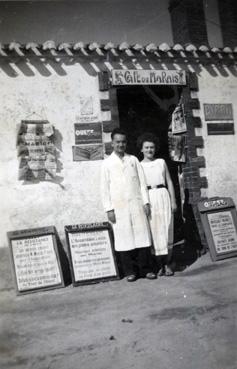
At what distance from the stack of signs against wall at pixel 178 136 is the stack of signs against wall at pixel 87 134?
60.5 inches

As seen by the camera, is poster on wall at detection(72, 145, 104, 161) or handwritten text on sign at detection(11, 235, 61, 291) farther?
poster on wall at detection(72, 145, 104, 161)

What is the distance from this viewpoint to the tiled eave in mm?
6570

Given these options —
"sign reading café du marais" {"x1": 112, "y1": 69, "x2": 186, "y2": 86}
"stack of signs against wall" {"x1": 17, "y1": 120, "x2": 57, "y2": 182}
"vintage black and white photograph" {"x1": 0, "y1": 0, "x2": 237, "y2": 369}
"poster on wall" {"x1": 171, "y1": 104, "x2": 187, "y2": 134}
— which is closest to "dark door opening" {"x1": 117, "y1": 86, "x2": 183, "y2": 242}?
"vintage black and white photograph" {"x1": 0, "y1": 0, "x2": 237, "y2": 369}

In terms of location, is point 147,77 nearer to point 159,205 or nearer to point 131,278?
point 159,205

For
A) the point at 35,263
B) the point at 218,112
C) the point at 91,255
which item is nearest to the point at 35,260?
the point at 35,263

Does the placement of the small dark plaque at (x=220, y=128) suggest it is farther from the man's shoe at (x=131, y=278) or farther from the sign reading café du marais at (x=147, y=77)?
the man's shoe at (x=131, y=278)

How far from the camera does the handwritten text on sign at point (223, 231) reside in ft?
23.4

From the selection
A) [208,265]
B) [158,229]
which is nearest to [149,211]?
[158,229]

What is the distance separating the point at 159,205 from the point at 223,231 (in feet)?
5.16

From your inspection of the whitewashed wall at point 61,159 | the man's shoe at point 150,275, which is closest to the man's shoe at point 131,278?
the man's shoe at point 150,275

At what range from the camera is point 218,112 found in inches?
303

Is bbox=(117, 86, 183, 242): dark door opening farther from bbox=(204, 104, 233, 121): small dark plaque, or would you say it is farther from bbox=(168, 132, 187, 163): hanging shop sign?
bbox=(204, 104, 233, 121): small dark plaque

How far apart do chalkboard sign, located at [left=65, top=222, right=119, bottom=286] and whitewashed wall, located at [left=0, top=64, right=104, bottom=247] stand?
302 mm

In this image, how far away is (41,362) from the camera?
3768mm
